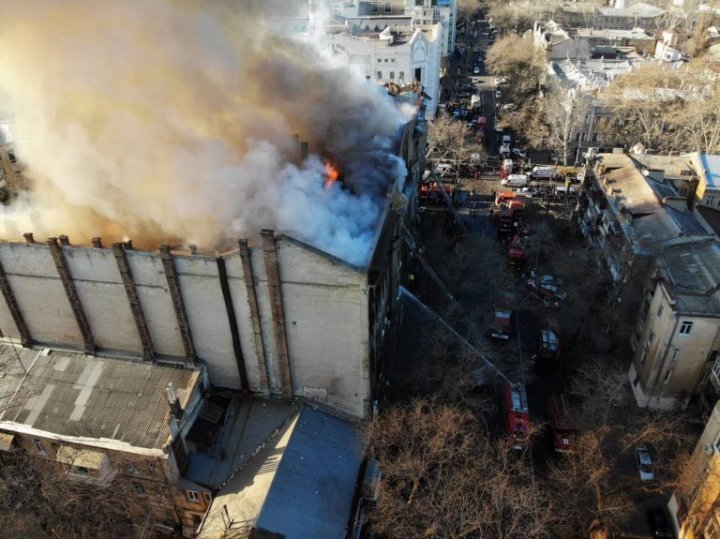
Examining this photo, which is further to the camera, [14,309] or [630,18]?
[630,18]

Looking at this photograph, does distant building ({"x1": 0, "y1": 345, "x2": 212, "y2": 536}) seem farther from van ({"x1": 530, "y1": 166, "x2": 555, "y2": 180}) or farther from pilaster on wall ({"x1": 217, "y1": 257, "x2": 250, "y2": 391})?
van ({"x1": 530, "y1": 166, "x2": 555, "y2": 180})

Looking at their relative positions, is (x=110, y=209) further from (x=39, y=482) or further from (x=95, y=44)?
(x=39, y=482)

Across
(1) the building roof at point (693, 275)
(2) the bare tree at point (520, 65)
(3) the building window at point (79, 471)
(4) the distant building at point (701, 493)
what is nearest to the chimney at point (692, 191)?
(1) the building roof at point (693, 275)

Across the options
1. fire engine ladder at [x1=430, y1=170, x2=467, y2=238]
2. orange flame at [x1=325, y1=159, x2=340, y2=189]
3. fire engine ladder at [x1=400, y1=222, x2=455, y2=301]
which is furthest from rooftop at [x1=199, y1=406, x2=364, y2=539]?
fire engine ladder at [x1=430, y1=170, x2=467, y2=238]

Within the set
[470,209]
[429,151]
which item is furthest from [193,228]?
[429,151]

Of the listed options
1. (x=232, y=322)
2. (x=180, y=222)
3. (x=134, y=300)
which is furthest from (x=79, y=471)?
(x=180, y=222)

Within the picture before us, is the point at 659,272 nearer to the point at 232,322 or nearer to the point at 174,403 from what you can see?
the point at 232,322
